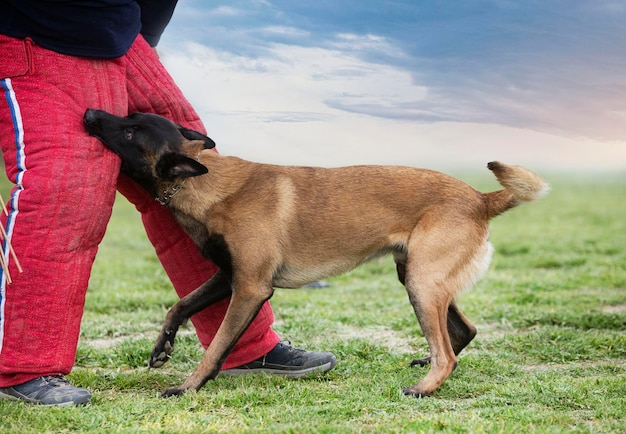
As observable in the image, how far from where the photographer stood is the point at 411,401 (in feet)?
13.3

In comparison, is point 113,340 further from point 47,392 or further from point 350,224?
point 350,224

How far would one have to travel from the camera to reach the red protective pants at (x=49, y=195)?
391 cm

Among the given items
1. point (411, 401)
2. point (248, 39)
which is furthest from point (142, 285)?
point (411, 401)

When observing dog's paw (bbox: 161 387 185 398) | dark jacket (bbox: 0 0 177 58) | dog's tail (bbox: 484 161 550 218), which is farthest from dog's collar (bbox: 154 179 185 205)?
dog's tail (bbox: 484 161 550 218)

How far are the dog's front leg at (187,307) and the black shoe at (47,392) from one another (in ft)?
2.03

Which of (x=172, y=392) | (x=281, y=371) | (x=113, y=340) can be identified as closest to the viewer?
(x=172, y=392)

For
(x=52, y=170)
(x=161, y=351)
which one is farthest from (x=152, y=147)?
(x=161, y=351)

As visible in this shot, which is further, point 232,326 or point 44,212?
point 232,326

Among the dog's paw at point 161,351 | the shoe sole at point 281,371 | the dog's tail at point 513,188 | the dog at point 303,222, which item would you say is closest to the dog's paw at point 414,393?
the dog at point 303,222

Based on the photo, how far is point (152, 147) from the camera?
434cm

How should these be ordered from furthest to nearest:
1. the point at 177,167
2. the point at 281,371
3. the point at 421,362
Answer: the point at 421,362 → the point at 281,371 → the point at 177,167

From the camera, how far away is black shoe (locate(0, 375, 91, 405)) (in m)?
3.93

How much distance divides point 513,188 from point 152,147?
82.1 inches

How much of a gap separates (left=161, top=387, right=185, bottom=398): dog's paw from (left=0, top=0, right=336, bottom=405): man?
1.27 ft
